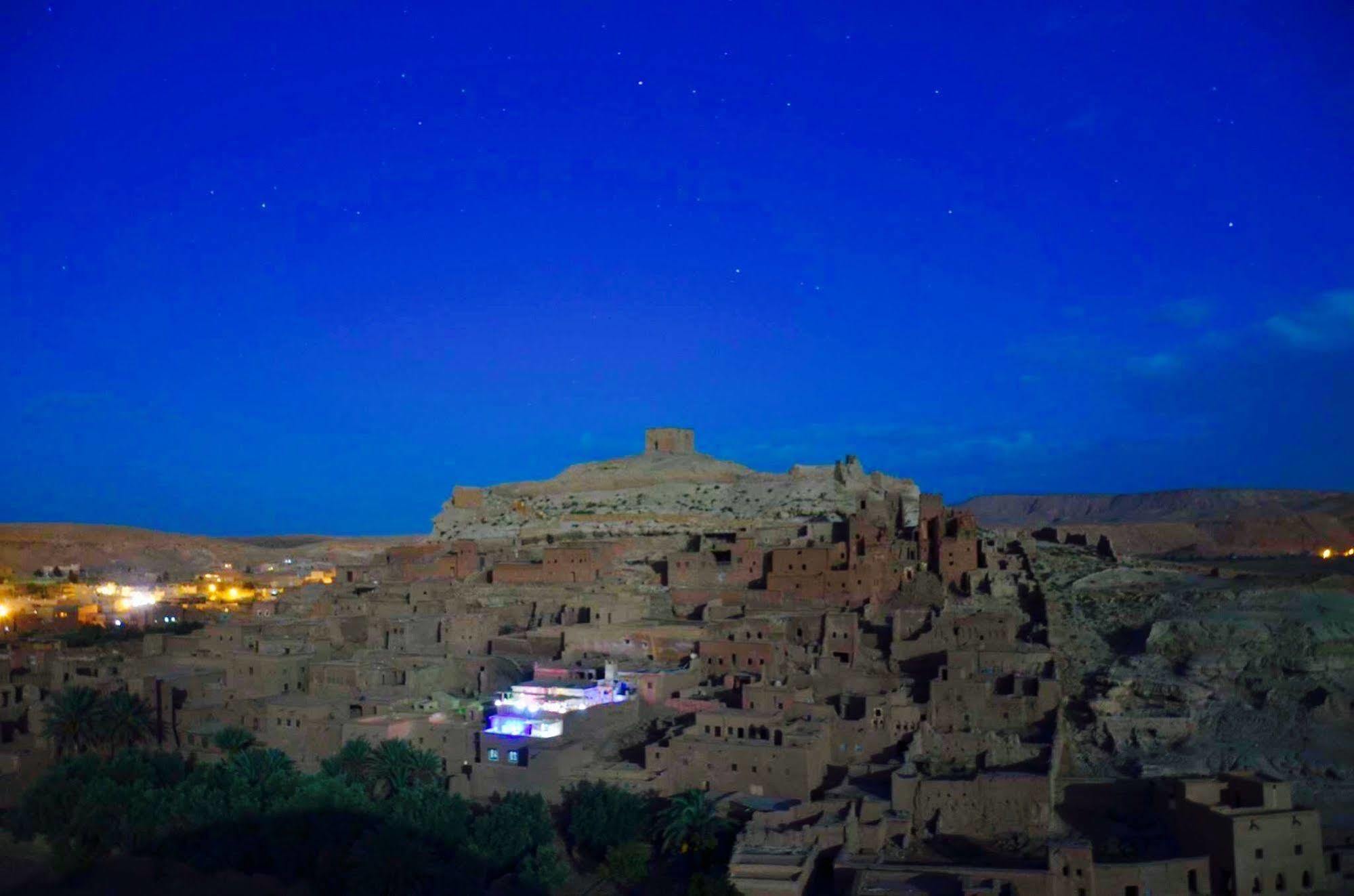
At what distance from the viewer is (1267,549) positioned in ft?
217

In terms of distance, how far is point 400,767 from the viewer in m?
27.1

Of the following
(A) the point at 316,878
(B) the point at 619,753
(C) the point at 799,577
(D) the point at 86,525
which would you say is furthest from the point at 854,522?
(D) the point at 86,525

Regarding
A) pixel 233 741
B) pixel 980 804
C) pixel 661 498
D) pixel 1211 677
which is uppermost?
pixel 661 498

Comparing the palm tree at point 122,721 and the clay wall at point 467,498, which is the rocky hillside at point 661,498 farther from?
the palm tree at point 122,721

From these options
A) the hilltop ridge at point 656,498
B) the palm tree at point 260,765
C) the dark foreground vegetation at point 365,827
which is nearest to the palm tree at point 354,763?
the dark foreground vegetation at point 365,827

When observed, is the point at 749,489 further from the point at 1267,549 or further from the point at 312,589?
the point at 1267,549

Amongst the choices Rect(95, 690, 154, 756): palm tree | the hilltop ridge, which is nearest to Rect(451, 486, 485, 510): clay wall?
the hilltop ridge

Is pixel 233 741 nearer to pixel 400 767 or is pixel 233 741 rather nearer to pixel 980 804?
pixel 400 767

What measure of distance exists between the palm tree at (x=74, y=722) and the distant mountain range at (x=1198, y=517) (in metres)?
50.7

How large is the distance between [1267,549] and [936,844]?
161 ft

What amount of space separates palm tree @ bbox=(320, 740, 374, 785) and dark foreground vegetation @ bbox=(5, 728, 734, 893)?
3 centimetres

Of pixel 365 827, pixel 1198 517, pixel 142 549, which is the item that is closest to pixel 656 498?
pixel 365 827

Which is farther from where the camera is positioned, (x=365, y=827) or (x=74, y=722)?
(x=74, y=722)

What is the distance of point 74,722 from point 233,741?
4051 mm
